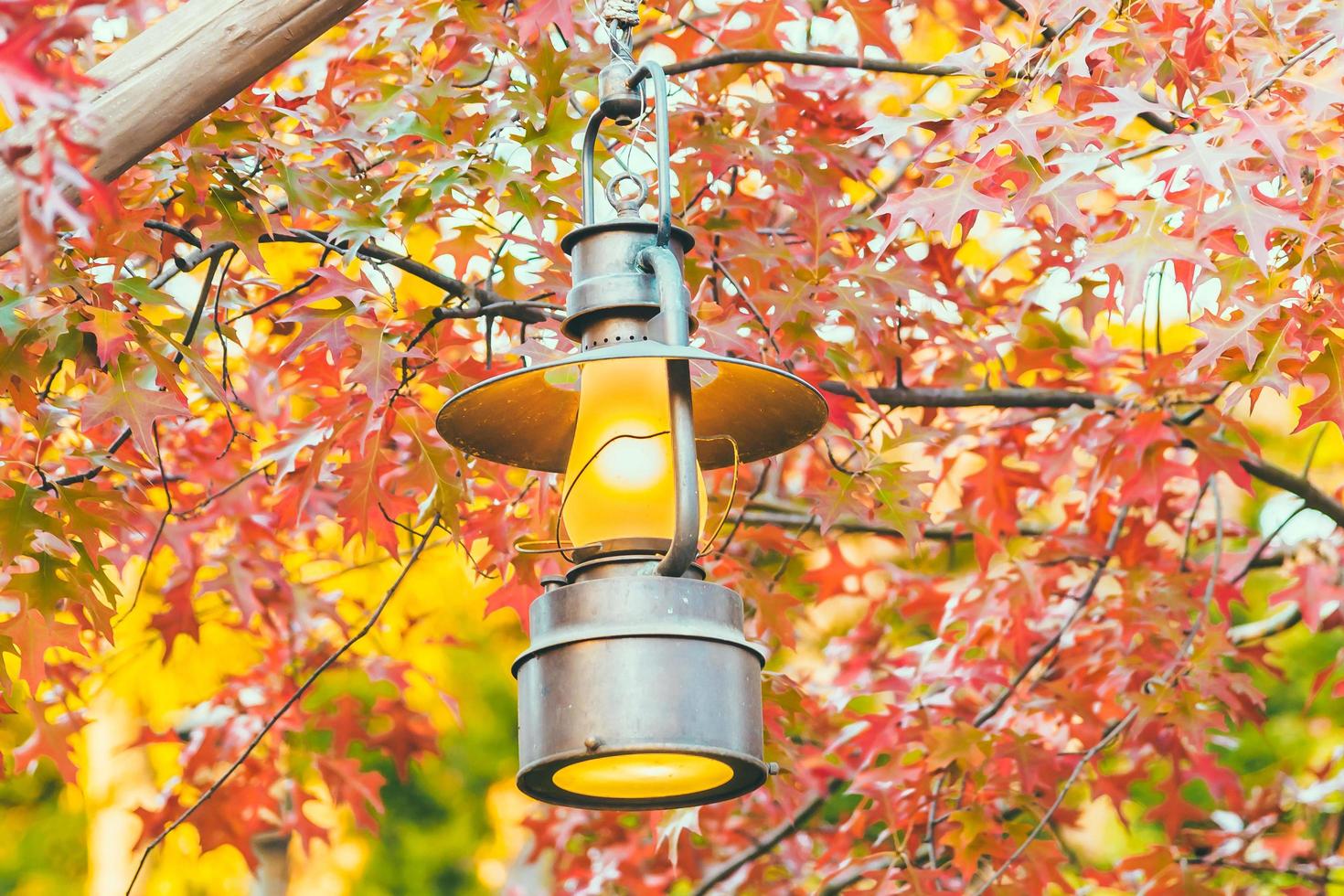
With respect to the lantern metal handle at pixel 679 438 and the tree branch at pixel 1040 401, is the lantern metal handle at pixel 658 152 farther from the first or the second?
the tree branch at pixel 1040 401

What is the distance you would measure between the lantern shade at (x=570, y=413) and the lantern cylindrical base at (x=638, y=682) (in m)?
0.27

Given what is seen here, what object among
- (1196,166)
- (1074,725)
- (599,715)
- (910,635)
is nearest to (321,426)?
(599,715)

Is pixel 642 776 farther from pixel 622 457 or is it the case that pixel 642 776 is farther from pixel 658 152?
pixel 658 152

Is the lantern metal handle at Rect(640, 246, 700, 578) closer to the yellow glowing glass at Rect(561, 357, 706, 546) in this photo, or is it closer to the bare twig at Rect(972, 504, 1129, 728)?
the yellow glowing glass at Rect(561, 357, 706, 546)

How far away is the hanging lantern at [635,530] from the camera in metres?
1.79

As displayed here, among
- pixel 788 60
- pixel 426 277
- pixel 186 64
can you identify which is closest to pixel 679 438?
pixel 186 64

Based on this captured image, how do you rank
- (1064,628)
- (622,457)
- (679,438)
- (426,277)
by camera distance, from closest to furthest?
(679,438), (622,457), (426,277), (1064,628)

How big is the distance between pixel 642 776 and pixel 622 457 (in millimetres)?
435

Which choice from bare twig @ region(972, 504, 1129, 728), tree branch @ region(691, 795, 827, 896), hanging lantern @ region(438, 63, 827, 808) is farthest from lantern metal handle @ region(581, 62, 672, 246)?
tree branch @ region(691, 795, 827, 896)

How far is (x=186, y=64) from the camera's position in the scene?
205 cm

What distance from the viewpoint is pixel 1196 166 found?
226 cm

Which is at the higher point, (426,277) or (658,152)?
(426,277)

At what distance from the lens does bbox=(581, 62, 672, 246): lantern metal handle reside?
183 centimetres

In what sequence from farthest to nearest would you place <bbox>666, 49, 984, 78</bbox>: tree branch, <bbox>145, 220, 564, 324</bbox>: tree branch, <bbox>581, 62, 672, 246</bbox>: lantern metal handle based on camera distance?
<bbox>666, 49, 984, 78</bbox>: tree branch, <bbox>145, 220, 564, 324</bbox>: tree branch, <bbox>581, 62, 672, 246</bbox>: lantern metal handle
